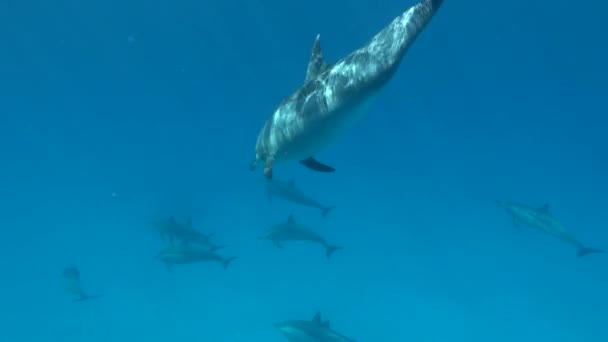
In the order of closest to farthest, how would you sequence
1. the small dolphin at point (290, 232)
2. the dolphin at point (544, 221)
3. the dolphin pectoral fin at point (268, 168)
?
the dolphin pectoral fin at point (268, 168)
the small dolphin at point (290, 232)
the dolphin at point (544, 221)

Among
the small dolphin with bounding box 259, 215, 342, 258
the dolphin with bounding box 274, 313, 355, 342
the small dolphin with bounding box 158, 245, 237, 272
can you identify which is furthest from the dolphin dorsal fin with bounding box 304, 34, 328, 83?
the small dolphin with bounding box 259, 215, 342, 258

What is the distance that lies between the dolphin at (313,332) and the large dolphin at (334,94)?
246 inches

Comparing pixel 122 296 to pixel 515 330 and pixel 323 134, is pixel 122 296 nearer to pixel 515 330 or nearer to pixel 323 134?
pixel 515 330

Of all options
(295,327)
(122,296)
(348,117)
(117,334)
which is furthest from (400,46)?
(122,296)

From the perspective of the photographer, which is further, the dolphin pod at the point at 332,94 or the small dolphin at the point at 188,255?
the small dolphin at the point at 188,255

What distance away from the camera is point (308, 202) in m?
17.6

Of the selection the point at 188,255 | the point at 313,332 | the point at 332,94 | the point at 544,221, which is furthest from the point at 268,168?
the point at 544,221

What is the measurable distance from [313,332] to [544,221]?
9.73 metres

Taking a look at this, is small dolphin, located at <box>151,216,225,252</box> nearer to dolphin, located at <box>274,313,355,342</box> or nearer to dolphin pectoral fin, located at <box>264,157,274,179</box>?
dolphin, located at <box>274,313,355,342</box>

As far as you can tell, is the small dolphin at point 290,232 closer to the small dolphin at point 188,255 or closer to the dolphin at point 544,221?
the small dolphin at point 188,255

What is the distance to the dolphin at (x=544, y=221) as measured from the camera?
17891mm

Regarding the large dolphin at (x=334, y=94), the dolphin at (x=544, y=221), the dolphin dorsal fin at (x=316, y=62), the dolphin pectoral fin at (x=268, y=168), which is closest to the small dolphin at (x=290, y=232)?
the dolphin at (x=544, y=221)

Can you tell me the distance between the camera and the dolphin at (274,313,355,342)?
490 inches

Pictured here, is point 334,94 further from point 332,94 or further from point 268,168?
point 268,168
